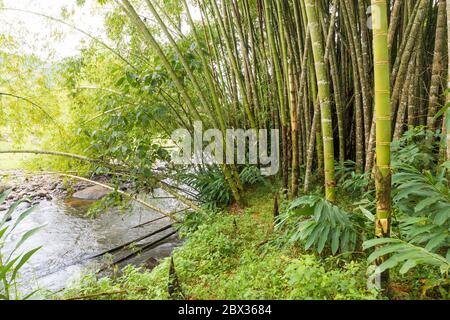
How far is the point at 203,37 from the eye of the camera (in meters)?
4.31

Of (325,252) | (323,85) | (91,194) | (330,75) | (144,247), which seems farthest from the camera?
(91,194)

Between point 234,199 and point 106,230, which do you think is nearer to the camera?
point 234,199

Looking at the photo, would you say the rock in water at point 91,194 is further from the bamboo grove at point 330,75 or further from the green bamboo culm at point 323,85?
the green bamboo culm at point 323,85

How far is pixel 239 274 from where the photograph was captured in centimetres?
191

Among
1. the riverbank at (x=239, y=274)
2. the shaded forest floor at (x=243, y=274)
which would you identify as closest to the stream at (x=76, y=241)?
the shaded forest floor at (x=243, y=274)

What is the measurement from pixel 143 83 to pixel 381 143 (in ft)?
8.22

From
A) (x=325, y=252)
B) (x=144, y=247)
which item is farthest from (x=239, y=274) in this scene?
(x=144, y=247)

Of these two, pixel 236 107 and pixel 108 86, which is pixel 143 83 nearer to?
pixel 108 86

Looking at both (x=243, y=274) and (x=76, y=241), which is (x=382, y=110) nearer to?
(x=243, y=274)

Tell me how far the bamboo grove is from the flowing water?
1.99 m

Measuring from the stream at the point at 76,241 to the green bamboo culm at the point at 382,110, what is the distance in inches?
104

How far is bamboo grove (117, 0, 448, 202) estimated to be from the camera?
5.17 feet

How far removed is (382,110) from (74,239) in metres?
5.18
